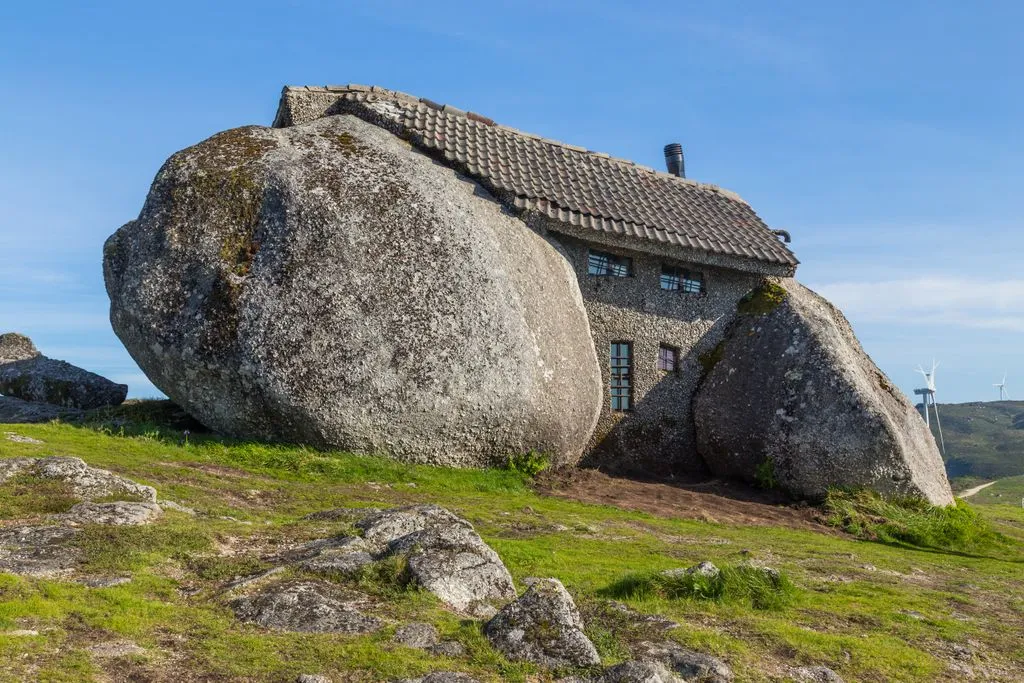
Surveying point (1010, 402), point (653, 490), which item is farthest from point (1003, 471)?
point (653, 490)

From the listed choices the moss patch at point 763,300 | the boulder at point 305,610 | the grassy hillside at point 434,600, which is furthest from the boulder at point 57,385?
the boulder at point 305,610

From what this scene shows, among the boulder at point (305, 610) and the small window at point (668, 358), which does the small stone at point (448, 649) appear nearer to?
the boulder at point (305, 610)

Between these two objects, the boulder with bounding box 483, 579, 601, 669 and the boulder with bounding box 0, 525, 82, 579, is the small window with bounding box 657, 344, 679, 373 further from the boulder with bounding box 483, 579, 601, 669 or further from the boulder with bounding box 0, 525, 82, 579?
the boulder with bounding box 0, 525, 82, 579

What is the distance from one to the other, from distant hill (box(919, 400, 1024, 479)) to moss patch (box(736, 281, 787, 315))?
111 metres

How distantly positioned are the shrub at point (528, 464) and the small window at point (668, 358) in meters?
5.70

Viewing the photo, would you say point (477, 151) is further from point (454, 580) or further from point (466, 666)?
point (466, 666)

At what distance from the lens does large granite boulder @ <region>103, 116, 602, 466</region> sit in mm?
17078

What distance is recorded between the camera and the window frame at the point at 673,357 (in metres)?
23.4

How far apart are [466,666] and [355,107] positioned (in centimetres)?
1739

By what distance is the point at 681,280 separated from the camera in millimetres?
24156

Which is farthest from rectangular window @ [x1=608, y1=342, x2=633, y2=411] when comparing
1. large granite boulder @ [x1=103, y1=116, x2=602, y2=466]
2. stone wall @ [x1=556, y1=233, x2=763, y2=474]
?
large granite boulder @ [x1=103, y1=116, x2=602, y2=466]

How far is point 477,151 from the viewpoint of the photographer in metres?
22.1

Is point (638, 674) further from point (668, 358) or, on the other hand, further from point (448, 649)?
point (668, 358)

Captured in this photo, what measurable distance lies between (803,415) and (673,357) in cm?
385
